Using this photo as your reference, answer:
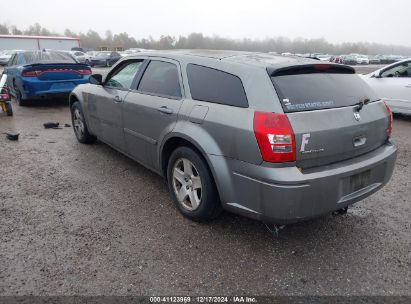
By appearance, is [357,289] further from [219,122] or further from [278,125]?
[219,122]

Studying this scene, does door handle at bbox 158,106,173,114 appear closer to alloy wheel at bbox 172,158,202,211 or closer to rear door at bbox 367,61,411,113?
alloy wheel at bbox 172,158,202,211

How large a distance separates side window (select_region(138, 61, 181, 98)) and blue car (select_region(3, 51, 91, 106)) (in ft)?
18.3

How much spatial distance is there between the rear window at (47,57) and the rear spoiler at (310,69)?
789 cm

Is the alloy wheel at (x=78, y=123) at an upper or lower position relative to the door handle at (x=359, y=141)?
lower

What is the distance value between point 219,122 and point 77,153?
10.9 ft

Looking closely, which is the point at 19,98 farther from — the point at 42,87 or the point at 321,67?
the point at 321,67

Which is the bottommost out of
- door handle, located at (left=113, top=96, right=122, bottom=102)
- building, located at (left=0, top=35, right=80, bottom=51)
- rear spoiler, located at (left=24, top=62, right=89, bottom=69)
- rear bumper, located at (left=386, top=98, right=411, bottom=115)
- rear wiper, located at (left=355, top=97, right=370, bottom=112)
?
rear bumper, located at (left=386, top=98, right=411, bottom=115)

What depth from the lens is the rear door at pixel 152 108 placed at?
10.9 ft

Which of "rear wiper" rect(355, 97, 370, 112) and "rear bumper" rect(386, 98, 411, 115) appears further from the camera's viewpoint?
"rear bumper" rect(386, 98, 411, 115)

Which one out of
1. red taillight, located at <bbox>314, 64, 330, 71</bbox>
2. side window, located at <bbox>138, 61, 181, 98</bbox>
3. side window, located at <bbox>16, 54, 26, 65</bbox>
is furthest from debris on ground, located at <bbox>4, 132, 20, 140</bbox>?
red taillight, located at <bbox>314, 64, 330, 71</bbox>

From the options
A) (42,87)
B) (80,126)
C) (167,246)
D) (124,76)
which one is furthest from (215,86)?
(42,87)

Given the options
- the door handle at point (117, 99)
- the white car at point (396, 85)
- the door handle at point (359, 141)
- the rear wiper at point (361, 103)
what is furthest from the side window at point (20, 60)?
the white car at point (396, 85)

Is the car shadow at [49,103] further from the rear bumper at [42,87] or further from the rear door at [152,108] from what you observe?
the rear door at [152,108]

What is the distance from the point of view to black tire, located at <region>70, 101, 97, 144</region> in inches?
213
